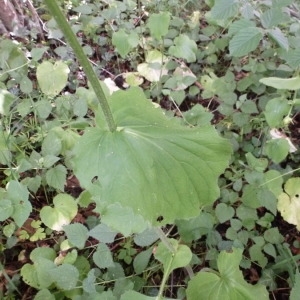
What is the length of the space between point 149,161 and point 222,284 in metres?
0.58

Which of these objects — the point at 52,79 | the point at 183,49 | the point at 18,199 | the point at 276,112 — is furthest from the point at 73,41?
the point at 183,49

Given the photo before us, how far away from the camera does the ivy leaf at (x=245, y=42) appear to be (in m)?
1.59

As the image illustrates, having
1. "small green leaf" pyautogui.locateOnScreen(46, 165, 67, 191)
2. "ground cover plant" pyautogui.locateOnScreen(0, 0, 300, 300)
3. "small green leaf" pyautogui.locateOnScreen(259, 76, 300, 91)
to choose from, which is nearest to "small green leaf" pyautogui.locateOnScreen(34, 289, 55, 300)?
"ground cover plant" pyautogui.locateOnScreen(0, 0, 300, 300)

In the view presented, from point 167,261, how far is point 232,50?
2.90 ft

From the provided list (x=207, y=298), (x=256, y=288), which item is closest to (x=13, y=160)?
(x=207, y=298)

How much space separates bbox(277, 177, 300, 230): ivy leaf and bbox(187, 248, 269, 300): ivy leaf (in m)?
0.36

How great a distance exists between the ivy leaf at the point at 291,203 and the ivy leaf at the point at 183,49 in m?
0.81

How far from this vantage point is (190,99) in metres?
2.15

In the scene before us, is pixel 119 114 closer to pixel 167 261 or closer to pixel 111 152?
pixel 111 152

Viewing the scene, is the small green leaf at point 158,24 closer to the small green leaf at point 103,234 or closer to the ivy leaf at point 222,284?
the small green leaf at point 103,234

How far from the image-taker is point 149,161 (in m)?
0.95

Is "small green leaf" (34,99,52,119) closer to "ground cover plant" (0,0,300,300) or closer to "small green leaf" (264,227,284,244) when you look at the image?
"ground cover plant" (0,0,300,300)

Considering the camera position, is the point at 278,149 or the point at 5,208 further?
the point at 278,149

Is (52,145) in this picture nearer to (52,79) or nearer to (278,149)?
(52,79)
